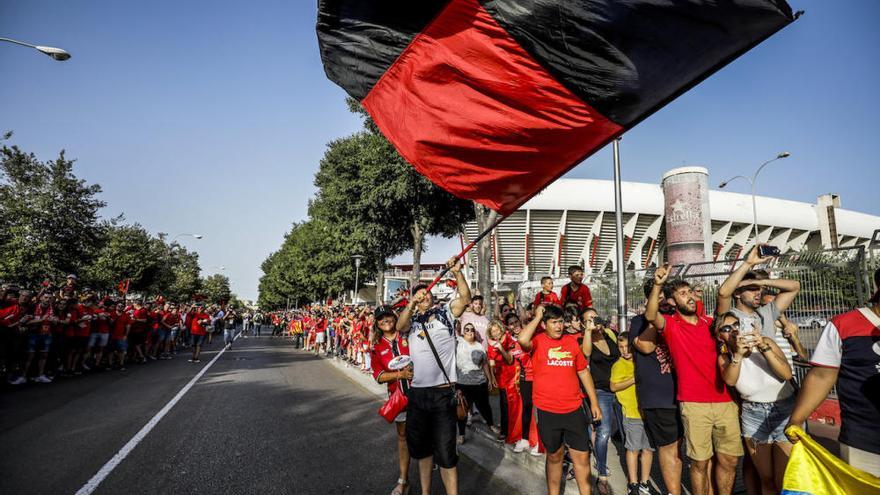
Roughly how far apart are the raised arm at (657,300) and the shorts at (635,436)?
3.43 feet

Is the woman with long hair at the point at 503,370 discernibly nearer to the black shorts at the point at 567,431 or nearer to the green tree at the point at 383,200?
the black shorts at the point at 567,431

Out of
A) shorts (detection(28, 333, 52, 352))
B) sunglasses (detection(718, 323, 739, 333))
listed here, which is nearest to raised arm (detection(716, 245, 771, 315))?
sunglasses (detection(718, 323, 739, 333))

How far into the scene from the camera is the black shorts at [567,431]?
3.70 metres

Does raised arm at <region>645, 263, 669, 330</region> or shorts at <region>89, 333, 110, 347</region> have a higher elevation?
raised arm at <region>645, 263, 669, 330</region>

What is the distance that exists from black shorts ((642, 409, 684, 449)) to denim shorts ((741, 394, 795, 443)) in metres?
0.58

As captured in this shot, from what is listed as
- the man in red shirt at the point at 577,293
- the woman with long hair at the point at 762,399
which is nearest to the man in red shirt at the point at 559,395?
the woman with long hair at the point at 762,399

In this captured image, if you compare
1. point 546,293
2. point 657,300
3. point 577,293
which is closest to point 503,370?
point 546,293

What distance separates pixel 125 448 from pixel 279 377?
6630 millimetres

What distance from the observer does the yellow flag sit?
1.83 m

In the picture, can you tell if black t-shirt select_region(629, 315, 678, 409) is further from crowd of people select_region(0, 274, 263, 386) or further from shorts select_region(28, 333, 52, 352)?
shorts select_region(28, 333, 52, 352)

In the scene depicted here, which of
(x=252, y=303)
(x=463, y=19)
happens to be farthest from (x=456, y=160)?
(x=252, y=303)

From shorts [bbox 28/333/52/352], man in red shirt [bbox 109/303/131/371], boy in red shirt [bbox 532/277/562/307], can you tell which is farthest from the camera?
man in red shirt [bbox 109/303/131/371]

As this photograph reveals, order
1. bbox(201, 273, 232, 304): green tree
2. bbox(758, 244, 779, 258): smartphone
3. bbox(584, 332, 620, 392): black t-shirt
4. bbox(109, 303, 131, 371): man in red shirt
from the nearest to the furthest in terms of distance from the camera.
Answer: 1. bbox(758, 244, 779, 258): smartphone
2. bbox(584, 332, 620, 392): black t-shirt
3. bbox(109, 303, 131, 371): man in red shirt
4. bbox(201, 273, 232, 304): green tree

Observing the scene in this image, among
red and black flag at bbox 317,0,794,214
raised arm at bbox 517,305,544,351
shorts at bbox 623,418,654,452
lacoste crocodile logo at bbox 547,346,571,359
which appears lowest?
shorts at bbox 623,418,654,452
